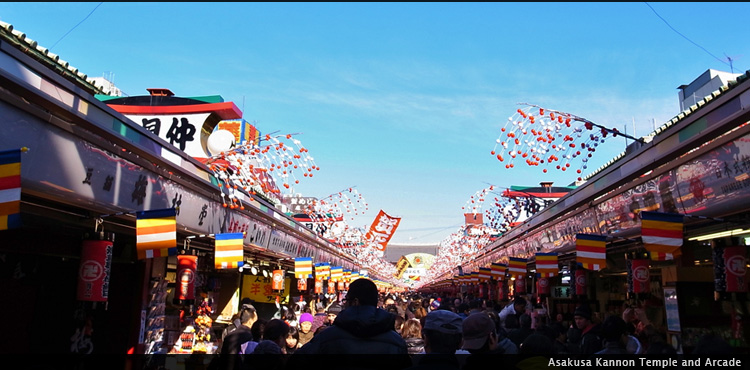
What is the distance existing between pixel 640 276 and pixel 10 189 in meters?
10.1

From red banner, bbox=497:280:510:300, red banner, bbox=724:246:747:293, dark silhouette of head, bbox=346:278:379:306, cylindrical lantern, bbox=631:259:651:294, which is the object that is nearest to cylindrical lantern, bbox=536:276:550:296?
cylindrical lantern, bbox=631:259:651:294

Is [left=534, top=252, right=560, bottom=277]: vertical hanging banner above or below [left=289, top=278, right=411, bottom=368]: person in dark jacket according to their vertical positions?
above

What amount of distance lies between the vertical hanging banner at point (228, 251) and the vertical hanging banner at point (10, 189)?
19.1 ft

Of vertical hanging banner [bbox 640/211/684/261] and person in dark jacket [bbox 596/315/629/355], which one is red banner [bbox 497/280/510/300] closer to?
vertical hanging banner [bbox 640/211/684/261]

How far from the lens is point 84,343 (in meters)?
9.43

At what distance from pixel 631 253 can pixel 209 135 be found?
44.2 ft

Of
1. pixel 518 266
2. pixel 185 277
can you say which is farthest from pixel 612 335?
pixel 518 266

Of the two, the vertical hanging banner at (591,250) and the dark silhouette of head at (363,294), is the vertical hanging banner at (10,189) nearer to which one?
the dark silhouette of head at (363,294)

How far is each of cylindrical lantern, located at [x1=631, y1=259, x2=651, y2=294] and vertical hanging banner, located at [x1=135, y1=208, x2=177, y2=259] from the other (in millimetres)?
8361

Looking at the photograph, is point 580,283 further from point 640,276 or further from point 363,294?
point 363,294

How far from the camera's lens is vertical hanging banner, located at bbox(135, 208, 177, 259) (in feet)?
22.6

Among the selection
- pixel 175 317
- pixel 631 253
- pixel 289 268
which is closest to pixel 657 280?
pixel 631 253

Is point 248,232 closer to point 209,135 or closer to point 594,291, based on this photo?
point 209,135

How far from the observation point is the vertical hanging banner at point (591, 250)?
1009 centimetres
